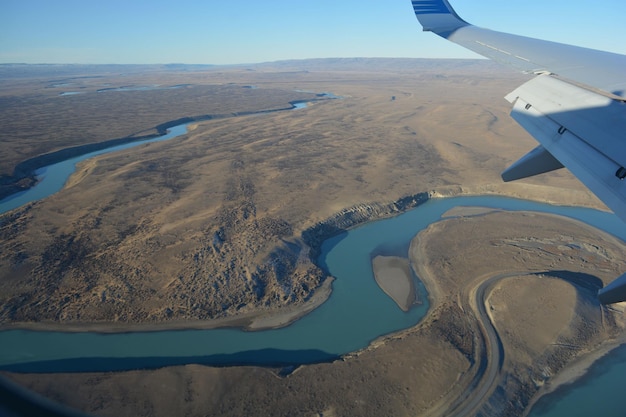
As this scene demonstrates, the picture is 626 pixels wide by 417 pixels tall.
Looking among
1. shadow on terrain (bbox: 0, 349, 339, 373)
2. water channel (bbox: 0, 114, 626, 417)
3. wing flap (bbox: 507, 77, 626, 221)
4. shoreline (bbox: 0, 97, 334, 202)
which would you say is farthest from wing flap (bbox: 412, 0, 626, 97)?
shoreline (bbox: 0, 97, 334, 202)

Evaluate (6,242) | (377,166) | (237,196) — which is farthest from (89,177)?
(377,166)

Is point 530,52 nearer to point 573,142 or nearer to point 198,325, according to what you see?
point 573,142

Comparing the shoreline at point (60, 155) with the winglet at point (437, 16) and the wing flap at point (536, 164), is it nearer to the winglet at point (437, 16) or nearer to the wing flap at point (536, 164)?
the winglet at point (437, 16)

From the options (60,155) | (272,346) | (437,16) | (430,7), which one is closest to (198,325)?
(272,346)

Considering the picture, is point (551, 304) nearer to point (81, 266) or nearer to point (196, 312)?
point (196, 312)

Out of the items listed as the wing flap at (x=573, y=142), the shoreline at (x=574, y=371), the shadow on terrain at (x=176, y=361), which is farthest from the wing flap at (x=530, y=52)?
the shadow on terrain at (x=176, y=361)

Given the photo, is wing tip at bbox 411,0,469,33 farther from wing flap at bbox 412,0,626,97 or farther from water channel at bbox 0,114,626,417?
water channel at bbox 0,114,626,417
